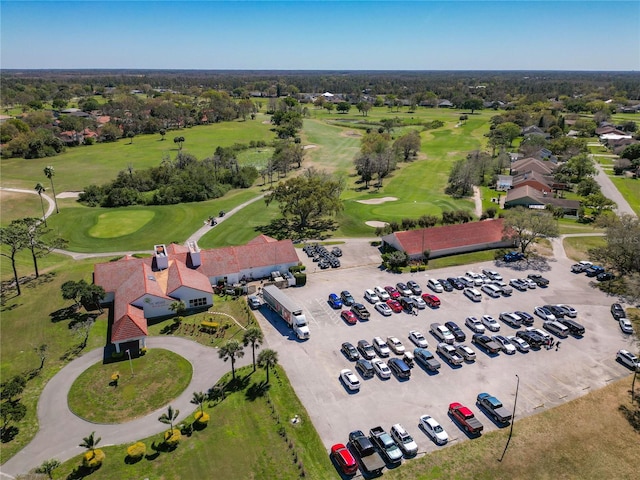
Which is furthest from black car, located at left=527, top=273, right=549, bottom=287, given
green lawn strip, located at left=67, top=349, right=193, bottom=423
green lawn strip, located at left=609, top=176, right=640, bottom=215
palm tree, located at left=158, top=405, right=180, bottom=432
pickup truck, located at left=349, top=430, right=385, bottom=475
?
palm tree, located at left=158, top=405, right=180, bottom=432

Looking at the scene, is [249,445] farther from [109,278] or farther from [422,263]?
[422,263]

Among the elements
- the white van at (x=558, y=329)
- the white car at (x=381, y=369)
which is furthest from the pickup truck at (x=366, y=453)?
the white van at (x=558, y=329)

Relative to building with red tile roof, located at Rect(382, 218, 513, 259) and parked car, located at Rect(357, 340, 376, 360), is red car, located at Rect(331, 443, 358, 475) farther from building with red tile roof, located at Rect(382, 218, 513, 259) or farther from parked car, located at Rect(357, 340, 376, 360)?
building with red tile roof, located at Rect(382, 218, 513, 259)

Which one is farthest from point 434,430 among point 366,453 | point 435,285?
point 435,285

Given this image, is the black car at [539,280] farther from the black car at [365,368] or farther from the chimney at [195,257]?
the chimney at [195,257]

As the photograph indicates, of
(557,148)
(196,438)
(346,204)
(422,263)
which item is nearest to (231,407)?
(196,438)
